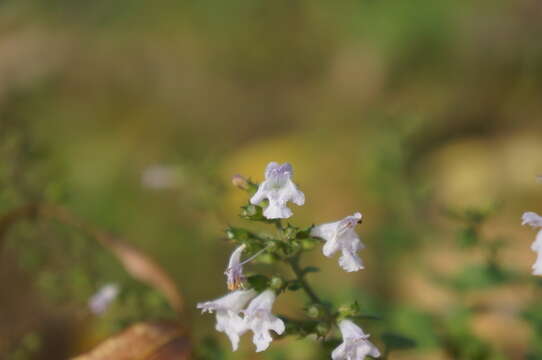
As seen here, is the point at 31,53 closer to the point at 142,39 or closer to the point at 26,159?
the point at 142,39

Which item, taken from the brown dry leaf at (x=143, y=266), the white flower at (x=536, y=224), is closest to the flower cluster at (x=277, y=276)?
the white flower at (x=536, y=224)

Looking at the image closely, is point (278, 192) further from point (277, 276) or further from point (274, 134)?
point (274, 134)

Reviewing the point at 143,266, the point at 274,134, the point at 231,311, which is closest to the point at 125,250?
the point at 143,266

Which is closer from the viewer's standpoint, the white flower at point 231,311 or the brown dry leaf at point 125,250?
the white flower at point 231,311

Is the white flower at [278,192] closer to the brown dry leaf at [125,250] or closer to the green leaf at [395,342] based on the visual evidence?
the green leaf at [395,342]

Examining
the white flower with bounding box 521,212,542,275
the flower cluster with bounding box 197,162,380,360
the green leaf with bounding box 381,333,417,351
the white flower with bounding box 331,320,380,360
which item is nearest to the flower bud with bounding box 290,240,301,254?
the flower cluster with bounding box 197,162,380,360

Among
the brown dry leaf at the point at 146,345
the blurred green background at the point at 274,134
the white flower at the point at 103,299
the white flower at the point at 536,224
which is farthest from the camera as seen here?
the blurred green background at the point at 274,134
